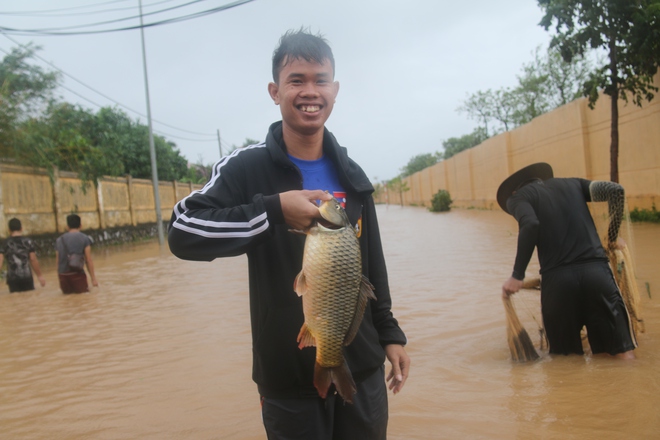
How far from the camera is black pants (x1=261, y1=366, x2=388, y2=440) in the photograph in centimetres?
188

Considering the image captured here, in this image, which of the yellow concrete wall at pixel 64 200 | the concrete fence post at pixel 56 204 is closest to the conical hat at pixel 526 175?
the yellow concrete wall at pixel 64 200

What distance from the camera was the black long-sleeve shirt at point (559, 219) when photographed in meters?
4.20

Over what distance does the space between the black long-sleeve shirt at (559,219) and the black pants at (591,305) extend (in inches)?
3.6

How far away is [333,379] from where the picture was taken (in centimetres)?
180

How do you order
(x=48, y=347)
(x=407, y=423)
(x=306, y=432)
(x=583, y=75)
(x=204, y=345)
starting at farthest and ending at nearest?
(x=583, y=75)
(x=48, y=347)
(x=204, y=345)
(x=407, y=423)
(x=306, y=432)

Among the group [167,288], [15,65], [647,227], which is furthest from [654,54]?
[15,65]

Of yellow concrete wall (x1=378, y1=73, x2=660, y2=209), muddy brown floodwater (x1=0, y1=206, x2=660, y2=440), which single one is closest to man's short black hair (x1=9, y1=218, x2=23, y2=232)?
muddy brown floodwater (x1=0, y1=206, x2=660, y2=440)

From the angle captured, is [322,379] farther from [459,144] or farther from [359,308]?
[459,144]

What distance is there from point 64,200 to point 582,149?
641 inches

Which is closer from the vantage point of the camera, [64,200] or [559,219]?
[559,219]

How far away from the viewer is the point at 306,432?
73.6 inches

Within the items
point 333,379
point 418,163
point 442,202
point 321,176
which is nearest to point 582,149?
point 321,176

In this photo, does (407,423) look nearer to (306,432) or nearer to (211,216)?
(306,432)

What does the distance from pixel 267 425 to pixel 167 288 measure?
925cm
